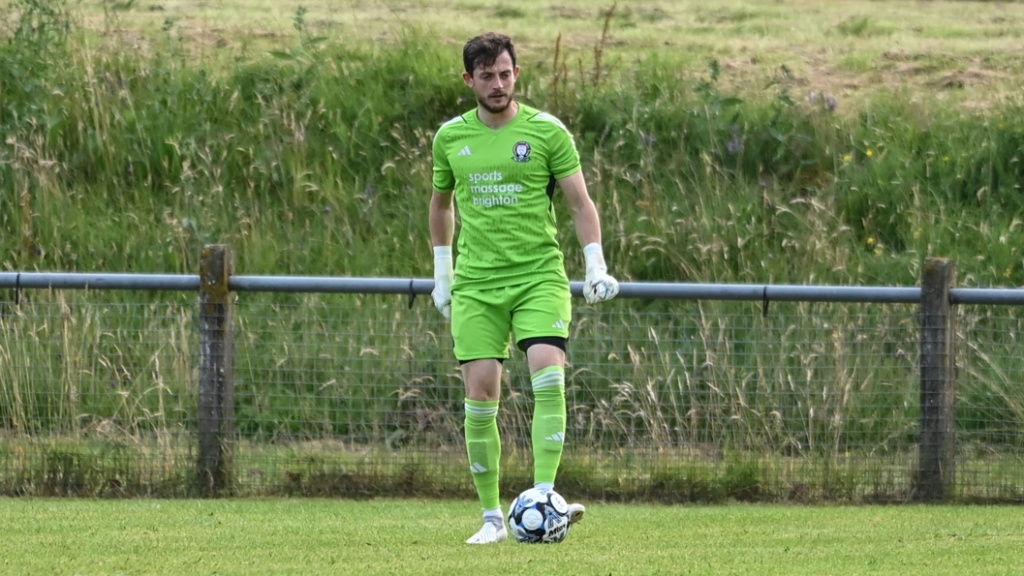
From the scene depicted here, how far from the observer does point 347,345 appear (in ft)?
29.7

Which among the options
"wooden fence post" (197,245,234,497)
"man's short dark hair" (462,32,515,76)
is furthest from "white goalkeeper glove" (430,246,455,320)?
"wooden fence post" (197,245,234,497)

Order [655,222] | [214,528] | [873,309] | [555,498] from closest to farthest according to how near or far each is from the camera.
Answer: [555,498] < [214,528] < [873,309] < [655,222]

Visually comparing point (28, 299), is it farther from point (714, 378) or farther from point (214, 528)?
point (714, 378)

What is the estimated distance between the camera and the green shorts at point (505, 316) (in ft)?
20.9

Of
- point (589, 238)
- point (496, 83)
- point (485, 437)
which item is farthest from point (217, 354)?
point (496, 83)

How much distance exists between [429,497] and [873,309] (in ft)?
9.31

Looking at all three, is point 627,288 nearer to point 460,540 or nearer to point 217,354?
point 460,540

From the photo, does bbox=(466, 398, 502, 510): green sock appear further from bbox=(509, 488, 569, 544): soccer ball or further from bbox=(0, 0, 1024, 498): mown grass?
bbox=(0, 0, 1024, 498): mown grass

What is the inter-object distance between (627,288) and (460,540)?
216cm

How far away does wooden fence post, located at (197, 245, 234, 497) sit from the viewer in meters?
8.62

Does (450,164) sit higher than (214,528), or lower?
higher

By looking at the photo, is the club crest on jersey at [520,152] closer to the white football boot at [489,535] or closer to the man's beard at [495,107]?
the man's beard at [495,107]

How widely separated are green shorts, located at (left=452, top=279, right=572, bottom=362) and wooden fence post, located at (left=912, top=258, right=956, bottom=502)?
2.81 meters

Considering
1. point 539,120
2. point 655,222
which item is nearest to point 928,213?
point 655,222
